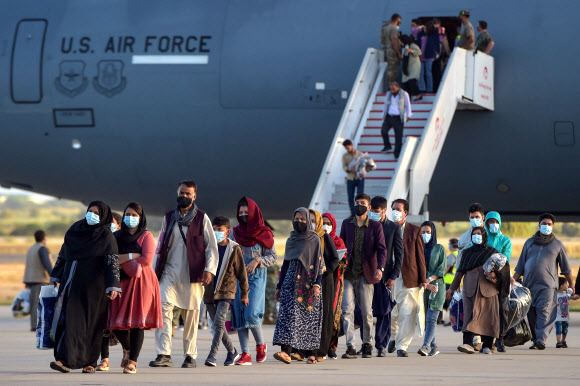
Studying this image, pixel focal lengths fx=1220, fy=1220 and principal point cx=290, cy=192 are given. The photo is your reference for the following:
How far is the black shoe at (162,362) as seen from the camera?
13.0m

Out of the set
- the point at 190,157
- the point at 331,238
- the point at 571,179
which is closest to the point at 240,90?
the point at 190,157

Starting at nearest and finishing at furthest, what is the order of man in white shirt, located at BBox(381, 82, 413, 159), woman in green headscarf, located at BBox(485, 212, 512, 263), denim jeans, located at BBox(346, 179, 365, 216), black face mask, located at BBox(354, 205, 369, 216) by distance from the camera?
1. black face mask, located at BBox(354, 205, 369, 216)
2. woman in green headscarf, located at BBox(485, 212, 512, 263)
3. denim jeans, located at BBox(346, 179, 365, 216)
4. man in white shirt, located at BBox(381, 82, 413, 159)

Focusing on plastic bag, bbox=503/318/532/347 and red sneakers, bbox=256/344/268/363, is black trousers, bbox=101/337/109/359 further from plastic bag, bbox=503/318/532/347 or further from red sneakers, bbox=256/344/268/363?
plastic bag, bbox=503/318/532/347

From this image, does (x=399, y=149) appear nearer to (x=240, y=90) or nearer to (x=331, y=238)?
(x=240, y=90)

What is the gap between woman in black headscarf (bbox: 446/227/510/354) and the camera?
49.6 feet

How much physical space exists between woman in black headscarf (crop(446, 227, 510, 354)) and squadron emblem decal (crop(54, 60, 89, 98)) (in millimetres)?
8332

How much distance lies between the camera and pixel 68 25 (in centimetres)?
2102

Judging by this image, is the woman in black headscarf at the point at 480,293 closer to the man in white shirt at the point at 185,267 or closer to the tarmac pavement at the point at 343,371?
the tarmac pavement at the point at 343,371

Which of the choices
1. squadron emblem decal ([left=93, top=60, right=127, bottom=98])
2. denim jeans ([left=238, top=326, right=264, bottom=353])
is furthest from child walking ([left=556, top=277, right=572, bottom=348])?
squadron emblem decal ([left=93, top=60, right=127, bottom=98])

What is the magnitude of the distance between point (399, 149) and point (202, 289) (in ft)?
21.8

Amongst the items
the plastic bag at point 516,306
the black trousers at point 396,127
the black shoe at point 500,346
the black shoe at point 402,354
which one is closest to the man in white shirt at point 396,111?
the black trousers at point 396,127

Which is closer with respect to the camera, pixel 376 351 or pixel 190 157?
pixel 376 351

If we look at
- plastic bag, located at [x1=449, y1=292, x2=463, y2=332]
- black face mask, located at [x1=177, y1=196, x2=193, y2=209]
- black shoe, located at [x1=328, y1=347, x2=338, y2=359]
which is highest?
black face mask, located at [x1=177, y1=196, x2=193, y2=209]

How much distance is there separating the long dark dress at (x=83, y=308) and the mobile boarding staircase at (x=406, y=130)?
640cm
